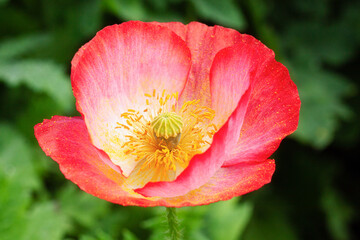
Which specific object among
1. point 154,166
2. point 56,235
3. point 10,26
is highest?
point 154,166

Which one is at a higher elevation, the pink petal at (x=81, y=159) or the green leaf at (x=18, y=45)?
the pink petal at (x=81, y=159)

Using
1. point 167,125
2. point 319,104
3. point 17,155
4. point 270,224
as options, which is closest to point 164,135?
point 167,125

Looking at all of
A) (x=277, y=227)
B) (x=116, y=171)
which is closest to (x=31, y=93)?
(x=277, y=227)

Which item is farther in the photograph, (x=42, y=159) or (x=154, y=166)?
(x=42, y=159)

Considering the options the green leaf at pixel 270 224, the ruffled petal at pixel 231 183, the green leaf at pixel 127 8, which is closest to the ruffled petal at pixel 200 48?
the ruffled petal at pixel 231 183

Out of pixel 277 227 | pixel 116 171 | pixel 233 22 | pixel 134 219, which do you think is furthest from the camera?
pixel 277 227

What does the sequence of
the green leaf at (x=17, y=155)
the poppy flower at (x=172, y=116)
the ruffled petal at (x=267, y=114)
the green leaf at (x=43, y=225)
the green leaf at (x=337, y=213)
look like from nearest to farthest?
the poppy flower at (x=172, y=116), the ruffled petal at (x=267, y=114), the green leaf at (x=43, y=225), the green leaf at (x=17, y=155), the green leaf at (x=337, y=213)

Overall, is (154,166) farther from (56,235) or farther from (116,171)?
(56,235)

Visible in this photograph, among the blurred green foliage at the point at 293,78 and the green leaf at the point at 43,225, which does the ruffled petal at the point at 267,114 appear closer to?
the green leaf at the point at 43,225
